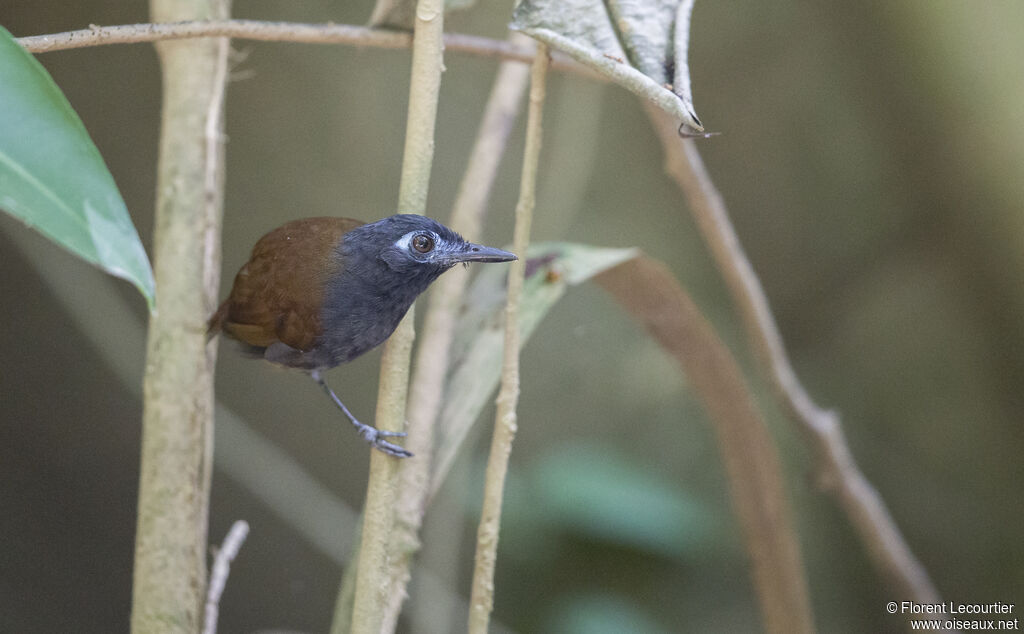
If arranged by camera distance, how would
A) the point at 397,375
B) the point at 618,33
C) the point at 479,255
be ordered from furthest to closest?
the point at 479,255 → the point at 397,375 → the point at 618,33

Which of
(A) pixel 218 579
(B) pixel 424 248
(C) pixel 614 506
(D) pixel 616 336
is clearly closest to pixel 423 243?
(B) pixel 424 248

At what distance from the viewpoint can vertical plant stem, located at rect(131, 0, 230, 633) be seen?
135cm

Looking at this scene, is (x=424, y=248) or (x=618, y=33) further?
(x=424, y=248)

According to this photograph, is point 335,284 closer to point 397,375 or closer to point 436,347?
point 436,347

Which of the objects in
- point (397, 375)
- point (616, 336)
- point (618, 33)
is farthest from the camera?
point (616, 336)

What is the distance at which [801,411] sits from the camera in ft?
6.97

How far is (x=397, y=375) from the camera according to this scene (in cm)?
112

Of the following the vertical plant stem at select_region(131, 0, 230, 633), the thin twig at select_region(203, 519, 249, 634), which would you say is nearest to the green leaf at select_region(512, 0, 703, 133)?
the vertical plant stem at select_region(131, 0, 230, 633)

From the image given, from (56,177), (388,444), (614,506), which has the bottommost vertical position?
(614,506)

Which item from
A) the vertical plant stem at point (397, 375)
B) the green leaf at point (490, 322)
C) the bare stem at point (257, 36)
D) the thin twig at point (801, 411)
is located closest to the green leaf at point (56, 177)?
the bare stem at point (257, 36)

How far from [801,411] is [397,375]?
1.39m

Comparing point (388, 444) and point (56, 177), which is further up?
point (56, 177)

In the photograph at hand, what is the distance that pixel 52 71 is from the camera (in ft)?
8.00

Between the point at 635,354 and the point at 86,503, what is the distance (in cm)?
193
